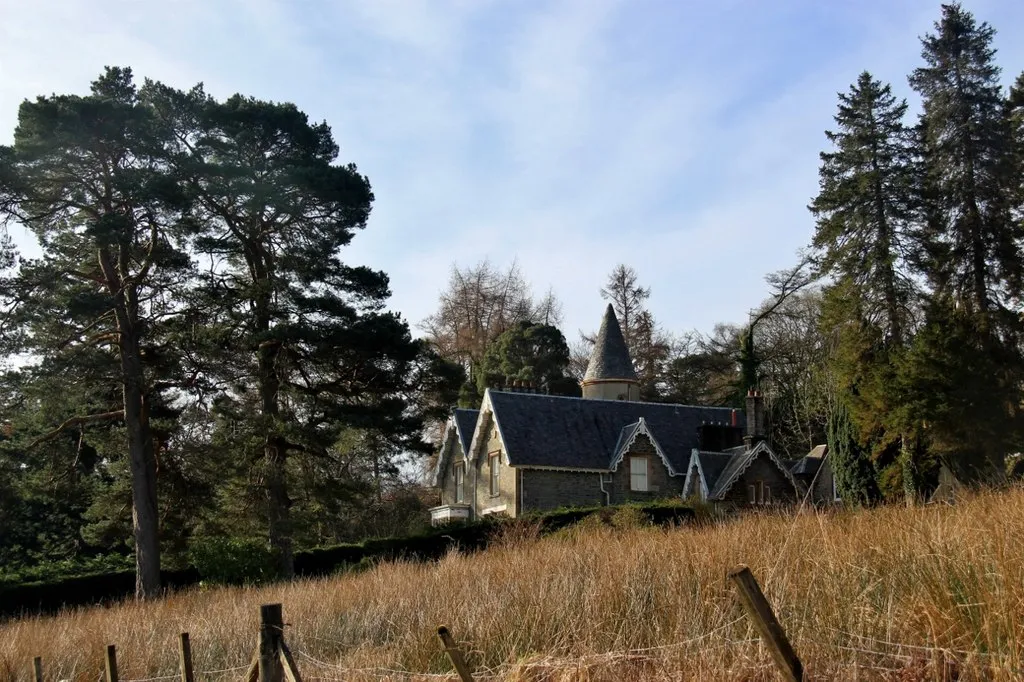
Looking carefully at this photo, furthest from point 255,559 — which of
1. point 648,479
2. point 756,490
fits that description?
point 756,490

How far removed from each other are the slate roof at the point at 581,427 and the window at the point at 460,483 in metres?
5.05

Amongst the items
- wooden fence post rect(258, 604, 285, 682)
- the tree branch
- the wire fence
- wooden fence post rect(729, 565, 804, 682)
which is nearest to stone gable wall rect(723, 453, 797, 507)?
the tree branch

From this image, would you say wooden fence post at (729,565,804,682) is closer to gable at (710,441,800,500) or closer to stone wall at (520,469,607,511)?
gable at (710,441,800,500)

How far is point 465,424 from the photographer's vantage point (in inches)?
1740

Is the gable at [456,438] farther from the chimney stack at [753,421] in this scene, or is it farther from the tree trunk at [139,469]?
the tree trunk at [139,469]

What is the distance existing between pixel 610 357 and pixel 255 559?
25217 mm

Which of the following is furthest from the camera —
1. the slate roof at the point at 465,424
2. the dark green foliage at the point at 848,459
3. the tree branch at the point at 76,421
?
the slate roof at the point at 465,424

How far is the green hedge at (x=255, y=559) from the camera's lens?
2531 cm

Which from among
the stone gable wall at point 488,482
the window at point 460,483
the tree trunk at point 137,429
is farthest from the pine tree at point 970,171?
the tree trunk at point 137,429

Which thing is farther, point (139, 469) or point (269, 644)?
point (139, 469)

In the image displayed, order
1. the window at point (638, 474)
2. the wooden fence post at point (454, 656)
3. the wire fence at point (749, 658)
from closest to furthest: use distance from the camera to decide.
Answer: the wire fence at point (749, 658)
the wooden fence post at point (454, 656)
the window at point (638, 474)

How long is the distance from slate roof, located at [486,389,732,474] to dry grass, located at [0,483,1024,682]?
24.5 metres

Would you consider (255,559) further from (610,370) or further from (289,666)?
(610,370)

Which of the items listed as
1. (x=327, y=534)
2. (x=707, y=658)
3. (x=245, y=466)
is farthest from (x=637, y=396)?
(x=707, y=658)
